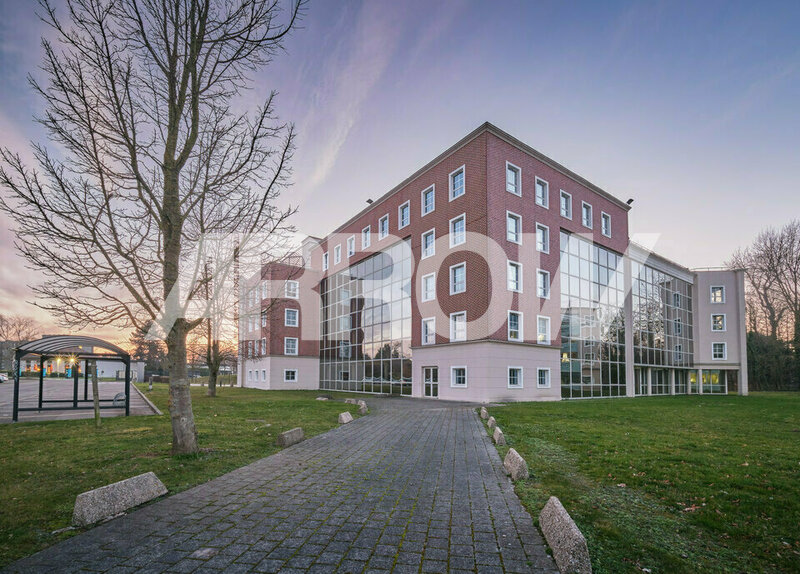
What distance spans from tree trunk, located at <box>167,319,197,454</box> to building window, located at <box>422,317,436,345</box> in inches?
810

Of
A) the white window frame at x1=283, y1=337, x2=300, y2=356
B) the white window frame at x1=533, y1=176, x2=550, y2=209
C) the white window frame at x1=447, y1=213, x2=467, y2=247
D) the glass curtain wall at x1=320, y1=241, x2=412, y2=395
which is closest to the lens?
the white window frame at x1=447, y1=213, x2=467, y2=247

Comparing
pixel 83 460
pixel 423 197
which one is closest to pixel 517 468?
pixel 83 460

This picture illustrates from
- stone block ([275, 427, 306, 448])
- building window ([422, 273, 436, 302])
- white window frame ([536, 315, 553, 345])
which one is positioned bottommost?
stone block ([275, 427, 306, 448])

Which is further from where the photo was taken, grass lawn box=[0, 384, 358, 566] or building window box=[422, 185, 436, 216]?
building window box=[422, 185, 436, 216]

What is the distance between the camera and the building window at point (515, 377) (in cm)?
2556

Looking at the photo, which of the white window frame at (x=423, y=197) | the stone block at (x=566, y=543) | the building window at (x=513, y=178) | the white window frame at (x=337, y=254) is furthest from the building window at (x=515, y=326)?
the stone block at (x=566, y=543)

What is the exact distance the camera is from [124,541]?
4293 millimetres

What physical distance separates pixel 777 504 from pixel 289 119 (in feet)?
33.4

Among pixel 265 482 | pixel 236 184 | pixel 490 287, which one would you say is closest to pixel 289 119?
pixel 236 184

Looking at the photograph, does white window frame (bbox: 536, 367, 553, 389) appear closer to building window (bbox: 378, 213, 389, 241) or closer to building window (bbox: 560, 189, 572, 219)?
building window (bbox: 560, 189, 572, 219)

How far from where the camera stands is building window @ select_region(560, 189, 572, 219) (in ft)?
101

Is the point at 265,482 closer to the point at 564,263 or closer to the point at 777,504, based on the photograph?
the point at 777,504

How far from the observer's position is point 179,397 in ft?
28.0

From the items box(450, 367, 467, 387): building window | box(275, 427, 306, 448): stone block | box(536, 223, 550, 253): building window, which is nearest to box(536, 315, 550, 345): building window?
box(536, 223, 550, 253): building window
